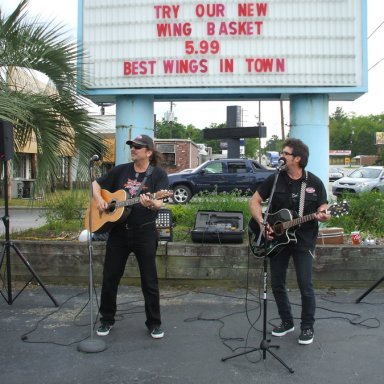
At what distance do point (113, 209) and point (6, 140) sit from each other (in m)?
1.63

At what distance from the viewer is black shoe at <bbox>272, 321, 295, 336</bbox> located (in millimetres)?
4758

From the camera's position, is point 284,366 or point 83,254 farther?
point 83,254

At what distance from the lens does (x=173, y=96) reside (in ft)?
26.6

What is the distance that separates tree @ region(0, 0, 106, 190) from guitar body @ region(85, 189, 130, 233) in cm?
162

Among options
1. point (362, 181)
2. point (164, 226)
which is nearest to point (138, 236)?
point (164, 226)

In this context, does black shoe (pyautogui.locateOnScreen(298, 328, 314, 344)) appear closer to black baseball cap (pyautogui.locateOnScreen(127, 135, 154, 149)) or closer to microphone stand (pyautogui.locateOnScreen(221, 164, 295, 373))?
microphone stand (pyautogui.locateOnScreen(221, 164, 295, 373))

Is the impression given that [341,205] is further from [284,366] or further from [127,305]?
[127,305]

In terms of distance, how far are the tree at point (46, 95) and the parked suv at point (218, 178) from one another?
10.8 meters

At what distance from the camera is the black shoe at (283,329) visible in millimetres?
4758

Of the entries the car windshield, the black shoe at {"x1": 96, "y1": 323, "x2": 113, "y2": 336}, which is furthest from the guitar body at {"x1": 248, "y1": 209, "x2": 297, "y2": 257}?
the car windshield

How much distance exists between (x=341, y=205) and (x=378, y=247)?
2211 millimetres

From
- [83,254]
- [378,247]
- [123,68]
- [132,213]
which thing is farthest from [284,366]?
[123,68]

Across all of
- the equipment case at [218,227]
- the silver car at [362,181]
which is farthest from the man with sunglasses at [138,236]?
the silver car at [362,181]

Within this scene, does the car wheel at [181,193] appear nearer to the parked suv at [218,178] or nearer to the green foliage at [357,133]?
the parked suv at [218,178]
